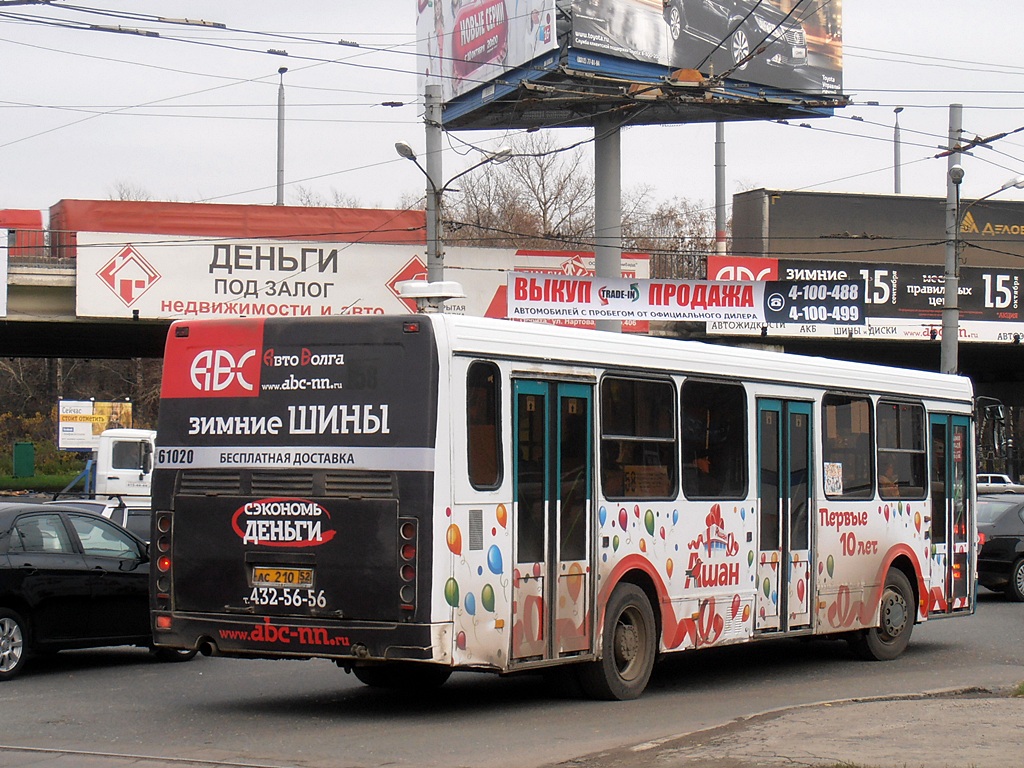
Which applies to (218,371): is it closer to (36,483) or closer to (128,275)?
(128,275)

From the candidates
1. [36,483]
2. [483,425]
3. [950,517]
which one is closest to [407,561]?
[483,425]

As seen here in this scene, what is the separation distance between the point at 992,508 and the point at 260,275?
18586 mm

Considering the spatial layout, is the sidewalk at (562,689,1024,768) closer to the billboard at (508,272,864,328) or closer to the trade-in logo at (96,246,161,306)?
the billboard at (508,272,864,328)

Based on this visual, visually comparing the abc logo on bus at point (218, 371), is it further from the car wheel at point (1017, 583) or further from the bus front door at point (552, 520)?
the car wheel at point (1017, 583)

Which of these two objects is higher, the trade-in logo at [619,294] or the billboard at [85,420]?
the trade-in logo at [619,294]

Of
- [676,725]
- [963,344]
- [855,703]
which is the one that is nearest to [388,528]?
[676,725]

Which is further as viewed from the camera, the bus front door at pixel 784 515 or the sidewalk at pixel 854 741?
the bus front door at pixel 784 515

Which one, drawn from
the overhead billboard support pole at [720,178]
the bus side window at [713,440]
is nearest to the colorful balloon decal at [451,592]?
the bus side window at [713,440]

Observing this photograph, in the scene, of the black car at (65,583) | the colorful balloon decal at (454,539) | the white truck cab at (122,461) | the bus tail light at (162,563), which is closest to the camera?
the colorful balloon decal at (454,539)

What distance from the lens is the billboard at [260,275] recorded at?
33594 millimetres

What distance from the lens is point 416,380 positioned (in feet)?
32.3

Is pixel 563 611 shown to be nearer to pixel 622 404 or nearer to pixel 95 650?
pixel 622 404

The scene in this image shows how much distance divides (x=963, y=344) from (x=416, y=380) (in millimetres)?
34189

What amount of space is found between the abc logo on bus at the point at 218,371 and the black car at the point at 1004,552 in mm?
14609
